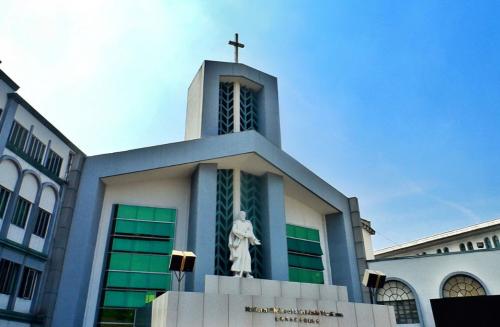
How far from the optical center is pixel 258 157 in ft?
65.0

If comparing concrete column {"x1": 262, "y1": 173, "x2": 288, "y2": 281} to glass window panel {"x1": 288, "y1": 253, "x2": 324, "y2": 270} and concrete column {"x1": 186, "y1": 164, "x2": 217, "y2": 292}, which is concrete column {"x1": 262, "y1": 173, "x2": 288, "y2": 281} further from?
concrete column {"x1": 186, "y1": 164, "x2": 217, "y2": 292}

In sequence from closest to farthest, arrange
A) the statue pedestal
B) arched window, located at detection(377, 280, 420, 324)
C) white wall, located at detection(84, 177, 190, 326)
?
the statue pedestal, white wall, located at detection(84, 177, 190, 326), arched window, located at detection(377, 280, 420, 324)

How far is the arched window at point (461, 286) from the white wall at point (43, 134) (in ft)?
62.6

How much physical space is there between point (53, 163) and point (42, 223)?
99.5 inches

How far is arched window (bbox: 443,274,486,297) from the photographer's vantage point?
64.3 feet

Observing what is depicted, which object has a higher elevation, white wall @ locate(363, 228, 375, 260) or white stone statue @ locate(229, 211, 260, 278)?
white wall @ locate(363, 228, 375, 260)

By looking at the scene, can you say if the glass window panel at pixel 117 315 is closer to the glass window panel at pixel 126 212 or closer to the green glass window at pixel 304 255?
the glass window panel at pixel 126 212

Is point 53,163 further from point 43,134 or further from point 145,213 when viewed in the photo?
point 145,213

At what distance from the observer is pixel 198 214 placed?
704 inches

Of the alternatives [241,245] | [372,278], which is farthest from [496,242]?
[241,245]

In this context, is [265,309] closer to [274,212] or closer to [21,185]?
[274,212]

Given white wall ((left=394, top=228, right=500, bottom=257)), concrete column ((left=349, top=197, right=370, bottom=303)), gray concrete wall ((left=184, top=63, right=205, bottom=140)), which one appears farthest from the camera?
white wall ((left=394, top=228, right=500, bottom=257))

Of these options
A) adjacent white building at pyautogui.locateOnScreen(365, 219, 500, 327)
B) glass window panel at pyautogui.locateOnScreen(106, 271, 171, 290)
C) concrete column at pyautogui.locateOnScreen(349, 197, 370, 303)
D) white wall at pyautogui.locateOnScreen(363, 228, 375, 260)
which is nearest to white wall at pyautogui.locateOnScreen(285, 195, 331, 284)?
concrete column at pyautogui.locateOnScreen(349, 197, 370, 303)

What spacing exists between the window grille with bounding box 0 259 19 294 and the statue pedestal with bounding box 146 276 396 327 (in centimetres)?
492
